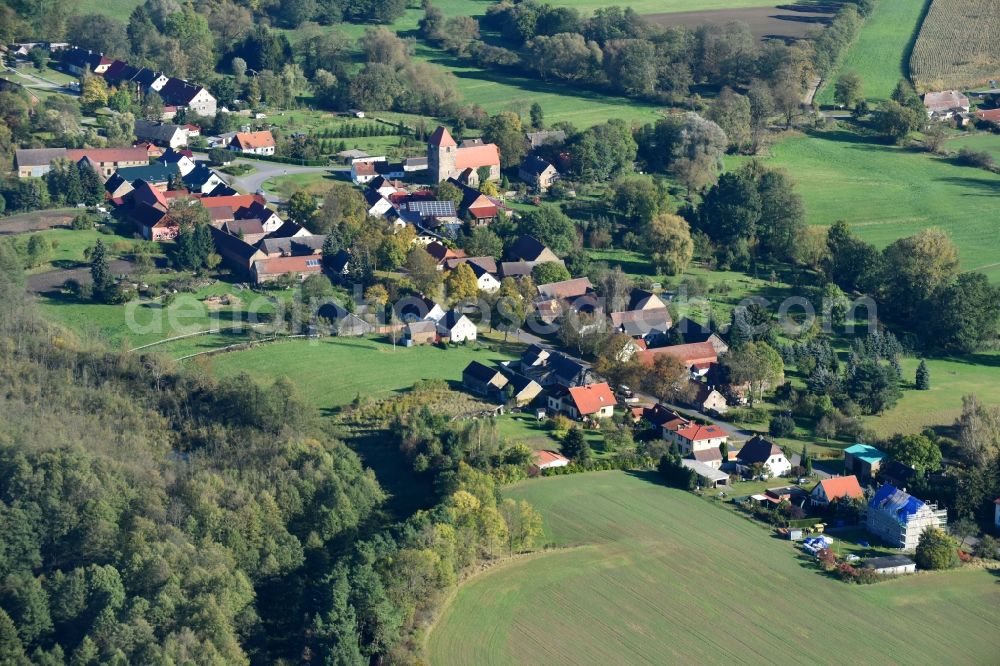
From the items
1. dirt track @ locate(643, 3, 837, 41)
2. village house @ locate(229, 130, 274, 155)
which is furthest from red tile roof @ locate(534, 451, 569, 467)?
dirt track @ locate(643, 3, 837, 41)

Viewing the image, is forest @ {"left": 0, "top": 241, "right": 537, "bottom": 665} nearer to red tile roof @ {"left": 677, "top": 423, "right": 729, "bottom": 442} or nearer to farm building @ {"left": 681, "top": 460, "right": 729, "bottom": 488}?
farm building @ {"left": 681, "top": 460, "right": 729, "bottom": 488}

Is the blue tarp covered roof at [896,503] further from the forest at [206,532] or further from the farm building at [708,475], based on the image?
the forest at [206,532]

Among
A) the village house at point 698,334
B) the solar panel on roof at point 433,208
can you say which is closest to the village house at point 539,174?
the solar panel on roof at point 433,208

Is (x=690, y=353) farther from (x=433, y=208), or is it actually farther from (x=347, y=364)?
(x=433, y=208)

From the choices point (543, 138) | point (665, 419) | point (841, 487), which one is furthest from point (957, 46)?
point (841, 487)

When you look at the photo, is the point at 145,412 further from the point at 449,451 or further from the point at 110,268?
the point at 110,268

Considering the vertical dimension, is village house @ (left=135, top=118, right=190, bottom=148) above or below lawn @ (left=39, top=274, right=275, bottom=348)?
above
